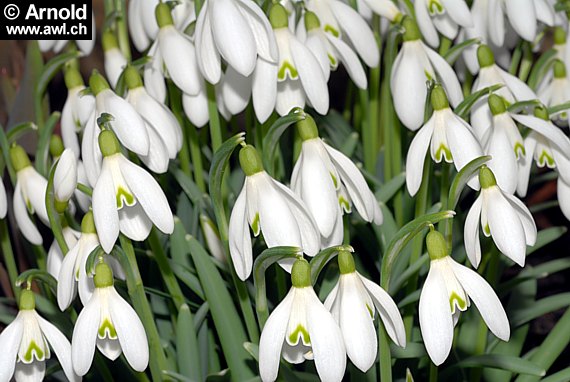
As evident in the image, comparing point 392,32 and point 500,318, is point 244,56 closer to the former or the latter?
point 392,32

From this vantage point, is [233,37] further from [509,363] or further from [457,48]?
[509,363]

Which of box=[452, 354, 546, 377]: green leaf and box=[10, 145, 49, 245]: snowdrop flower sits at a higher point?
box=[10, 145, 49, 245]: snowdrop flower

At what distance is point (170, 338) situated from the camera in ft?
4.76

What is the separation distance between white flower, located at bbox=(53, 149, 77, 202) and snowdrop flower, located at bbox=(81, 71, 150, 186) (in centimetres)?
4

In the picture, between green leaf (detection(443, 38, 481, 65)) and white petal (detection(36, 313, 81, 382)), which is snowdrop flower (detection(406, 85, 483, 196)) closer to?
green leaf (detection(443, 38, 481, 65))

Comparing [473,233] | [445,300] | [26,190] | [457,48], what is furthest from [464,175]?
[26,190]

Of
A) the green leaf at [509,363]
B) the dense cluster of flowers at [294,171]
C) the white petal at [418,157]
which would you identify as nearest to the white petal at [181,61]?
the dense cluster of flowers at [294,171]

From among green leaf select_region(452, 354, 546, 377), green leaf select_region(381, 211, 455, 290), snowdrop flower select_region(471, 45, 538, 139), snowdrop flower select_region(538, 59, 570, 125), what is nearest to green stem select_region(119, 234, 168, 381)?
green leaf select_region(381, 211, 455, 290)

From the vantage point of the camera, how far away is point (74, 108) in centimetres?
149

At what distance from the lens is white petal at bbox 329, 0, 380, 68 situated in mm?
1422

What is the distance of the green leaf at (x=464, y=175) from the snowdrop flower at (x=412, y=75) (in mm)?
254

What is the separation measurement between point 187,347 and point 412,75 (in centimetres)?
51

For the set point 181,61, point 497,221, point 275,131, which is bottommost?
point 497,221

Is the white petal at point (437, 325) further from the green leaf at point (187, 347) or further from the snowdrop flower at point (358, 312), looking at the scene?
the green leaf at point (187, 347)
